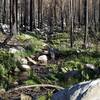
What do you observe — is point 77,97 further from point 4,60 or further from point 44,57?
point 44,57

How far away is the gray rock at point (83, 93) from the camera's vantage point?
4398 mm

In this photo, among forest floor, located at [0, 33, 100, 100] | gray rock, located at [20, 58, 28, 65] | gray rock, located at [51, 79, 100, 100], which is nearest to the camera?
gray rock, located at [51, 79, 100, 100]

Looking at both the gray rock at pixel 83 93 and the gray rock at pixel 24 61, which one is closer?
the gray rock at pixel 83 93

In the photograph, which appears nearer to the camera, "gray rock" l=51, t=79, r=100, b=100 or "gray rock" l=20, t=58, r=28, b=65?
"gray rock" l=51, t=79, r=100, b=100

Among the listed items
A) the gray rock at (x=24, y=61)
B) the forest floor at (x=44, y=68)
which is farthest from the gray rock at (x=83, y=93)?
the gray rock at (x=24, y=61)

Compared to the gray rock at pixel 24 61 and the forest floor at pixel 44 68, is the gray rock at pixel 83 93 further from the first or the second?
the gray rock at pixel 24 61

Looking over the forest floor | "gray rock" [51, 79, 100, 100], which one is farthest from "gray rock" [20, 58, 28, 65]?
"gray rock" [51, 79, 100, 100]

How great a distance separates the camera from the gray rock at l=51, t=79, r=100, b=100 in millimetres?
4398

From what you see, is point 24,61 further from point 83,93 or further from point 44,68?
point 83,93

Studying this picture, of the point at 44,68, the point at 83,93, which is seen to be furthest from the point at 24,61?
the point at 83,93

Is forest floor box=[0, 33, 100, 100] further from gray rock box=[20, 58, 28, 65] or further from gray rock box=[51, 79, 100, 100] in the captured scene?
gray rock box=[51, 79, 100, 100]

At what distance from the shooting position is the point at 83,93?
4.43 metres

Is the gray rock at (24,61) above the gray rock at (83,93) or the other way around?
the other way around

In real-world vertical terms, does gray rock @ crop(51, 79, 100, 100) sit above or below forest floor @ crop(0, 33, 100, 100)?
above
